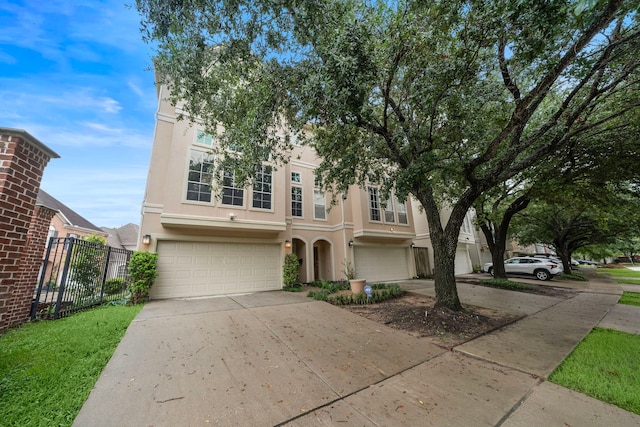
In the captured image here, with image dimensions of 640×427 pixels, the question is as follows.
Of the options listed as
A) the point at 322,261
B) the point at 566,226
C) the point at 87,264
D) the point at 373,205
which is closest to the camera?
the point at 87,264

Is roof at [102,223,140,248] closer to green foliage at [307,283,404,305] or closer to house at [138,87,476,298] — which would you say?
house at [138,87,476,298]

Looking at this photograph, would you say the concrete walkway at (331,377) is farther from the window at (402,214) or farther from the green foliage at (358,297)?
the window at (402,214)

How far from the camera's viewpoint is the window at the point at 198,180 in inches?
347

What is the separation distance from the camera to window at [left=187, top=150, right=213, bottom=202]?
8.80 m

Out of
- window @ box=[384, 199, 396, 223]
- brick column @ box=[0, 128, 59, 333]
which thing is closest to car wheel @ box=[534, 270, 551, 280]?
window @ box=[384, 199, 396, 223]

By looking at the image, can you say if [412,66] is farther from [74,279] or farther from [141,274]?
[74,279]

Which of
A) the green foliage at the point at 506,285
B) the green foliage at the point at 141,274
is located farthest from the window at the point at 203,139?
the green foliage at the point at 506,285

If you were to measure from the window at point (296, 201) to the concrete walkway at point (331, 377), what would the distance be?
282 inches

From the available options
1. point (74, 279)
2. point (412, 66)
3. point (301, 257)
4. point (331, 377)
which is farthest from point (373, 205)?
point (74, 279)

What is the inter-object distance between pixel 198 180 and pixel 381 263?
10133 millimetres

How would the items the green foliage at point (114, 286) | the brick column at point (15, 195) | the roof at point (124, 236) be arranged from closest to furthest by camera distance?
the brick column at point (15, 195), the green foliage at point (114, 286), the roof at point (124, 236)

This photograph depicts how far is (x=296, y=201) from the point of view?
1239cm

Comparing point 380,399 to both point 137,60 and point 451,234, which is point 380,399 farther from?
point 137,60

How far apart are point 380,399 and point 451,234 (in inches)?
174
